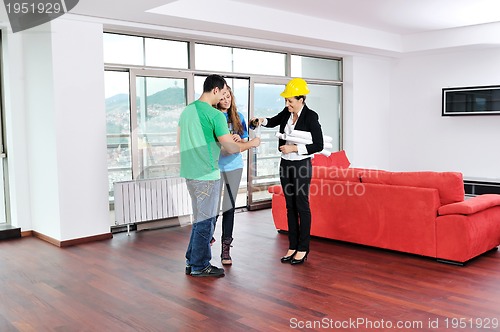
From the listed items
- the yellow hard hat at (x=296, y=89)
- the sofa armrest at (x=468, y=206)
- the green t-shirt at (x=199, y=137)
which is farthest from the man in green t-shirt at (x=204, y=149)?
the sofa armrest at (x=468, y=206)

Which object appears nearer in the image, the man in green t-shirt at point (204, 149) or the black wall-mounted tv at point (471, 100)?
the man in green t-shirt at point (204, 149)

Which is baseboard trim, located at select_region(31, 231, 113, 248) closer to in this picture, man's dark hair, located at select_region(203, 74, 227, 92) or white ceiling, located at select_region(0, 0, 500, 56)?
white ceiling, located at select_region(0, 0, 500, 56)

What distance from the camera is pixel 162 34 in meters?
6.36

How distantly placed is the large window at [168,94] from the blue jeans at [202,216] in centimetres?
234

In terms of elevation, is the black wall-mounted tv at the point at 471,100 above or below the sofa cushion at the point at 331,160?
above

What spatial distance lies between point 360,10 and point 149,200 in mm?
3645

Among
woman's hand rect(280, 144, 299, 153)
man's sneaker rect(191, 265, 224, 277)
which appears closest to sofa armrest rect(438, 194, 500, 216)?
woman's hand rect(280, 144, 299, 153)

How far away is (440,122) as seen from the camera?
29.8ft

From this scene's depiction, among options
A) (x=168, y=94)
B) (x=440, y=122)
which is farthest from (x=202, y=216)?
(x=440, y=122)

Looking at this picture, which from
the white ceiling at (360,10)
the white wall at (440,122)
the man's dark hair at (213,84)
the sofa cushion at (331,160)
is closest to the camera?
the man's dark hair at (213,84)

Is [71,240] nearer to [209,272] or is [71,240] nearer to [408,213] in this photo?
[209,272]

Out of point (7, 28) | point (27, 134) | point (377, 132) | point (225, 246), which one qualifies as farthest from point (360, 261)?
point (377, 132)

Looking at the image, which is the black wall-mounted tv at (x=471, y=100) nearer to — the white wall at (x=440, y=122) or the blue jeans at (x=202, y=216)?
the white wall at (x=440, y=122)

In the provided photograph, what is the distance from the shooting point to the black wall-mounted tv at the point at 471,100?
816cm
